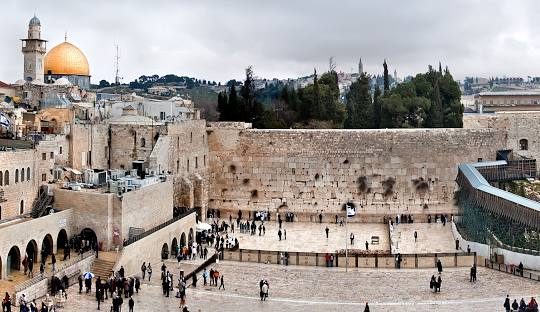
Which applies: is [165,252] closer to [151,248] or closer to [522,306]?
[151,248]

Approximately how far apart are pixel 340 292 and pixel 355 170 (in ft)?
52.5

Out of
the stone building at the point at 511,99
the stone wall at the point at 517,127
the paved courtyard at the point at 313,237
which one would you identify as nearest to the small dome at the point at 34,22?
the paved courtyard at the point at 313,237

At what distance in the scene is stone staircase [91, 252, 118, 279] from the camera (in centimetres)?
2309

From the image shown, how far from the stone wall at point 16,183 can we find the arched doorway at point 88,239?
2.68m

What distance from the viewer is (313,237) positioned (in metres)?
33.0

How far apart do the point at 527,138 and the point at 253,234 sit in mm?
16887

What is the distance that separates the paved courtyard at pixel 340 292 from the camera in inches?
824

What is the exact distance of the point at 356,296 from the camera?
22.3m

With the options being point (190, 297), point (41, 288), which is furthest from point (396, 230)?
point (41, 288)

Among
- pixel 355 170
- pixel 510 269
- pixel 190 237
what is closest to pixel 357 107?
pixel 355 170

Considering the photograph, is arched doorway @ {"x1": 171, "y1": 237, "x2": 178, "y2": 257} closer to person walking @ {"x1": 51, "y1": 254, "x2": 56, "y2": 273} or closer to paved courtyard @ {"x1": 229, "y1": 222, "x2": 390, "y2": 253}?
paved courtyard @ {"x1": 229, "y1": 222, "x2": 390, "y2": 253}

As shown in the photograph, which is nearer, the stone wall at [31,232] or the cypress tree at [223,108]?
the stone wall at [31,232]

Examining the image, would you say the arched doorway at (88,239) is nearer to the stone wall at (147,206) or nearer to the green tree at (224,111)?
the stone wall at (147,206)

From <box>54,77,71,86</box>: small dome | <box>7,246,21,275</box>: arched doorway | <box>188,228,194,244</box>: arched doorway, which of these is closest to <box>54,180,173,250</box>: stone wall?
<box>7,246,21,275</box>: arched doorway
